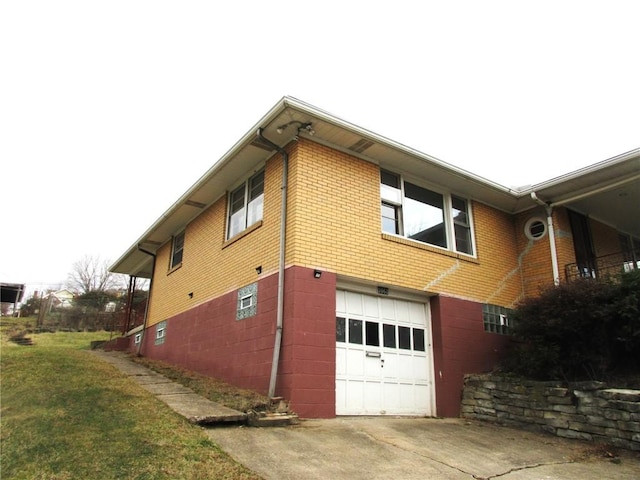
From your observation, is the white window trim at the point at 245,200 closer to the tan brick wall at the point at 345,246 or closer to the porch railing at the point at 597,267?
the tan brick wall at the point at 345,246

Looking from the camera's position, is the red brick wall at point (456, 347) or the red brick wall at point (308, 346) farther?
the red brick wall at point (456, 347)

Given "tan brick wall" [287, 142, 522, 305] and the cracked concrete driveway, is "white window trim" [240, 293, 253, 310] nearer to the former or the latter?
"tan brick wall" [287, 142, 522, 305]

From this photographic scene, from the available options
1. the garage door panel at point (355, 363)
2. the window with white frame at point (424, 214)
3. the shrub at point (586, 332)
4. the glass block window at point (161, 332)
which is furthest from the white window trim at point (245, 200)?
the shrub at point (586, 332)

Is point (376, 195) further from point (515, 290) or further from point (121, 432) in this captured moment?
point (121, 432)

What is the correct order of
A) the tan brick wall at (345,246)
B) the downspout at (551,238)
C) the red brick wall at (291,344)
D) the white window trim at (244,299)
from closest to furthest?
1. the red brick wall at (291,344)
2. the tan brick wall at (345,246)
3. the white window trim at (244,299)
4. the downspout at (551,238)

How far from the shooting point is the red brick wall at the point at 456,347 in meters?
9.66

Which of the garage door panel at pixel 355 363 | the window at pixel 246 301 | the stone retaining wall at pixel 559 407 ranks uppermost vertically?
the window at pixel 246 301

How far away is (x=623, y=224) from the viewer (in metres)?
14.6

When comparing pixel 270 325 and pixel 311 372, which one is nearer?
pixel 311 372

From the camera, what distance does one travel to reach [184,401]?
7758 millimetres

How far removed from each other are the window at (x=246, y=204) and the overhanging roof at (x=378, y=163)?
27 centimetres

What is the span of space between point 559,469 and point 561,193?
7.23 meters

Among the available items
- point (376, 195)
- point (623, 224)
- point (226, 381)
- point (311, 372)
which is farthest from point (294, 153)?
point (623, 224)

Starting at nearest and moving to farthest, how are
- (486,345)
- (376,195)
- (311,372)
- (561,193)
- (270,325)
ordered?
(311,372) < (270,325) < (376,195) < (486,345) < (561,193)
